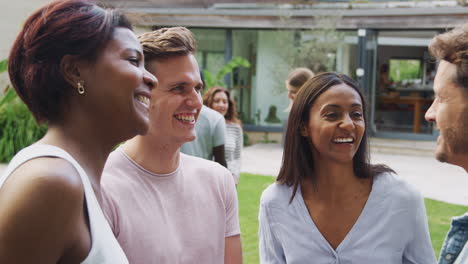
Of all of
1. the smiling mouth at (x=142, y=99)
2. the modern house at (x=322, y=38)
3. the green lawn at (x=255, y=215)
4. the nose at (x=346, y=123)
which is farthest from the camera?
the modern house at (x=322, y=38)

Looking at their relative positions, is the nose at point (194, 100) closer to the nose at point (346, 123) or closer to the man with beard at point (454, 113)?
the nose at point (346, 123)

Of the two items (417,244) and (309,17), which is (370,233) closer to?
(417,244)

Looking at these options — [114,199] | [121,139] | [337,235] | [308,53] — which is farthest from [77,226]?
[308,53]

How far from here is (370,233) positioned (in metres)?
2.45

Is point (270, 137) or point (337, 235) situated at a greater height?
point (337, 235)

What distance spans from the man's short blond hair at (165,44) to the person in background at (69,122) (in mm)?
576

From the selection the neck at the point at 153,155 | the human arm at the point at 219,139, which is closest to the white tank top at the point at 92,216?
the neck at the point at 153,155

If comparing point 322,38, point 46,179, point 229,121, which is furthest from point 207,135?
point 322,38

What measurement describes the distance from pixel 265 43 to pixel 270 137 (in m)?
3.32

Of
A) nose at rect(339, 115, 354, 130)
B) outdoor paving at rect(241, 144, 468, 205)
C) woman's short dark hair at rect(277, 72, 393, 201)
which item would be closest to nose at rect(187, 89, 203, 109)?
woman's short dark hair at rect(277, 72, 393, 201)

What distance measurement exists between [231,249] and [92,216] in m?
1.04

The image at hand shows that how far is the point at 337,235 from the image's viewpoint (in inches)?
99.0

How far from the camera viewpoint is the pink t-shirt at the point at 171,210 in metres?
2.03

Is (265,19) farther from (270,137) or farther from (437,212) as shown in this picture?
(437,212)
